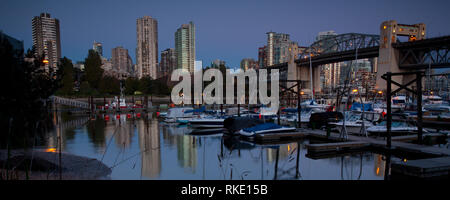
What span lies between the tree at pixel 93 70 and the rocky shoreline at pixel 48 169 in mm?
100271

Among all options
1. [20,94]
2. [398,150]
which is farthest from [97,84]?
[20,94]

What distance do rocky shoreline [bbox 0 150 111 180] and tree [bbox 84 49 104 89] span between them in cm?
10027

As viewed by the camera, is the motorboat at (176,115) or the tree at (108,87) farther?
the tree at (108,87)

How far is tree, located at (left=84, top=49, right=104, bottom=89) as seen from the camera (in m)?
106

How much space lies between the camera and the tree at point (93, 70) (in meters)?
106

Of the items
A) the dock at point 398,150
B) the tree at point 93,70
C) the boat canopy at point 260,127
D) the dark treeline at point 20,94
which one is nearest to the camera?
the dark treeline at point 20,94

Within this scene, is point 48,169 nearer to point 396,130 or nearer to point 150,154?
point 150,154

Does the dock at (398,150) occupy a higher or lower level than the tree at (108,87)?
lower

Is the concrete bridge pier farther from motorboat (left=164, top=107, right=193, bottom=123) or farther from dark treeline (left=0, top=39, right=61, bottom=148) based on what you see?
dark treeline (left=0, top=39, right=61, bottom=148)

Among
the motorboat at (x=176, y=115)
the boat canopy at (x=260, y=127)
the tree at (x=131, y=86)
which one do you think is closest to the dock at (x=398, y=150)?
the boat canopy at (x=260, y=127)

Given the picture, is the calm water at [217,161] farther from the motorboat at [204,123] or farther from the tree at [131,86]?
the tree at [131,86]
